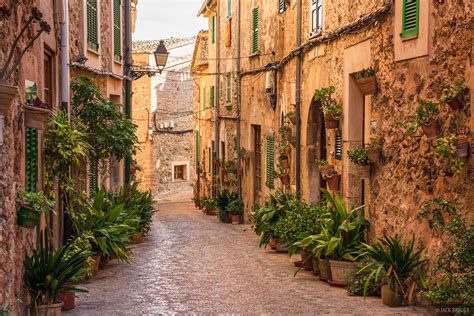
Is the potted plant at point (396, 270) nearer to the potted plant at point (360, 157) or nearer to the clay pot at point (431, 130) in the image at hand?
the clay pot at point (431, 130)

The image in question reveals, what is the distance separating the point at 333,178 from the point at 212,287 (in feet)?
9.02

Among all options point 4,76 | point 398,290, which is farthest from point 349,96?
point 4,76

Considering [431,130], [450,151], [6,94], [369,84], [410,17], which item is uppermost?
[410,17]

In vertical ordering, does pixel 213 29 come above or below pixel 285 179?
above

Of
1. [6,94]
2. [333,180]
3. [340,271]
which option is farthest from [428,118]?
[6,94]

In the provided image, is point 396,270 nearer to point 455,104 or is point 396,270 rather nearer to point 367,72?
point 455,104

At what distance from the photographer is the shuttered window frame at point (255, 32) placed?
17.5 meters

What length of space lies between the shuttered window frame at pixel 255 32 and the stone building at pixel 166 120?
553 inches

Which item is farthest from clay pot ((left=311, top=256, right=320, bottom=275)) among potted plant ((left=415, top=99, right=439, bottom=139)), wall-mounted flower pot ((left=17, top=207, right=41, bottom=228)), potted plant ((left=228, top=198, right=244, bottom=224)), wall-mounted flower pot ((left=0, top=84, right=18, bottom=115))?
potted plant ((left=228, top=198, right=244, bottom=224))

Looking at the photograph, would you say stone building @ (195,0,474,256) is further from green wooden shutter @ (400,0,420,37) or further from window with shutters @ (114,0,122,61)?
window with shutters @ (114,0,122,61)

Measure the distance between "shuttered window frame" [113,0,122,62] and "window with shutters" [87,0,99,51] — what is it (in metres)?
2.33

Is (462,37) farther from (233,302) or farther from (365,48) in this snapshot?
(233,302)

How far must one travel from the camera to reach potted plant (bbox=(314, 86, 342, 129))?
10320 mm

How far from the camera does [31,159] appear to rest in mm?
6996
